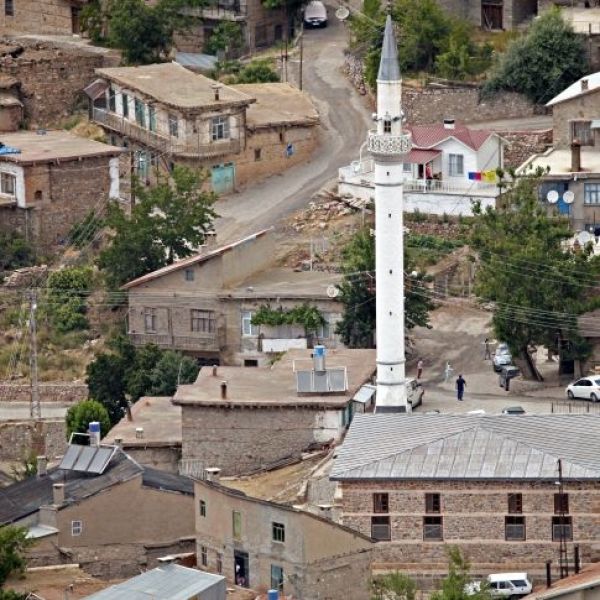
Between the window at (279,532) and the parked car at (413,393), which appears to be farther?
the parked car at (413,393)

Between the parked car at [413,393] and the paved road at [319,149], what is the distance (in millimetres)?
14730

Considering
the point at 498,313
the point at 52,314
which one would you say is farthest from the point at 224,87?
the point at 498,313

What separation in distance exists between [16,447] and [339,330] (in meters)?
9.87

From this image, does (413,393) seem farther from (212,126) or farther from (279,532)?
(212,126)

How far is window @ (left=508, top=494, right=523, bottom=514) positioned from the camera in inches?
3745

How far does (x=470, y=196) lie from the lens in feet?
397

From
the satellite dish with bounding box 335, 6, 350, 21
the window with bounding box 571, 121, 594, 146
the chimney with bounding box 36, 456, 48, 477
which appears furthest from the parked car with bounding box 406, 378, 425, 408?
the satellite dish with bounding box 335, 6, 350, 21

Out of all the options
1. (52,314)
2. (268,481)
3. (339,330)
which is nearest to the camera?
(268,481)

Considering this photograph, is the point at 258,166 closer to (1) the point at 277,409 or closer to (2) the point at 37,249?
(2) the point at 37,249

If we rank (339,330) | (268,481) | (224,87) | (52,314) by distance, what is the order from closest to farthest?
(268,481)
(339,330)
(52,314)
(224,87)

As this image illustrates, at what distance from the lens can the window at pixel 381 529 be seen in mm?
95625

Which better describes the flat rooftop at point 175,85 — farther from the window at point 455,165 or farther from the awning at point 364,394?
the awning at point 364,394

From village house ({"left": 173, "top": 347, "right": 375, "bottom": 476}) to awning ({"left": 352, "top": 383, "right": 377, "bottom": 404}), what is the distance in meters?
0.10

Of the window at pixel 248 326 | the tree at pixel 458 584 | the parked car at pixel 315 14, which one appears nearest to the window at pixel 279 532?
the tree at pixel 458 584
